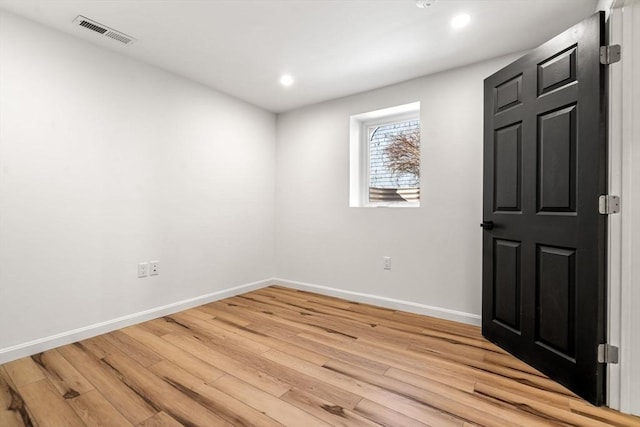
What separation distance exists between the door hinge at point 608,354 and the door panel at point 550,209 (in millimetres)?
26

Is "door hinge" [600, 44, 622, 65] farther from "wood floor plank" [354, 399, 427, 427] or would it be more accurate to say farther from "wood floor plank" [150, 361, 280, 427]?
"wood floor plank" [150, 361, 280, 427]

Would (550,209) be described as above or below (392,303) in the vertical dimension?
above

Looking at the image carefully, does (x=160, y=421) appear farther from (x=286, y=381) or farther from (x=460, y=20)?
(x=460, y=20)

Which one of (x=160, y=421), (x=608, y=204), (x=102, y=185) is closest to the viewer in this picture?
(x=160, y=421)

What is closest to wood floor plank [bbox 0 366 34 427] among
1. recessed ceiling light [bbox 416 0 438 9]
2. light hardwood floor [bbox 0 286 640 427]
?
light hardwood floor [bbox 0 286 640 427]

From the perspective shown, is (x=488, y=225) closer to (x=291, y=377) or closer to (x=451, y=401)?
(x=451, y=401)

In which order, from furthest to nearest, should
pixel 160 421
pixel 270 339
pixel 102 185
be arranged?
pixel 102 185 < pixel 270 339 < pixel 160 421

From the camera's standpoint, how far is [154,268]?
2.72 m

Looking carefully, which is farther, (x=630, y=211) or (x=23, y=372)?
(x=23, y=372)

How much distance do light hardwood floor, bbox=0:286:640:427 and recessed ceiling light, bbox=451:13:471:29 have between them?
2.25 m

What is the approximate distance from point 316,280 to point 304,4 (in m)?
2.73

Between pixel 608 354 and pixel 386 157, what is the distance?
240 centimetres

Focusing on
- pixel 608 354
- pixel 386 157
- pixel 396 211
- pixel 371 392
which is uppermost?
pixel 386 157

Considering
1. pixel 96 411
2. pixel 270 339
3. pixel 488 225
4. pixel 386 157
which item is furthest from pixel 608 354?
pixel 96 411
